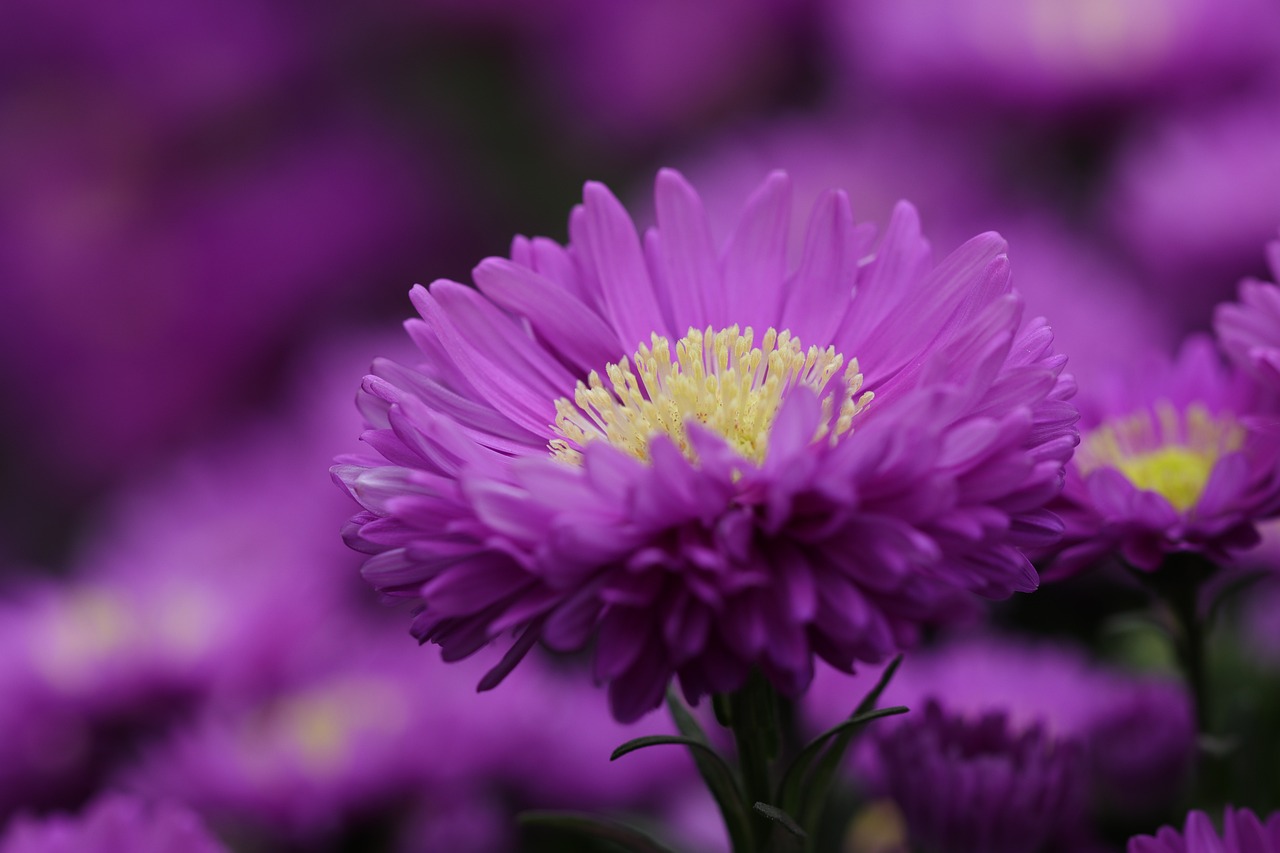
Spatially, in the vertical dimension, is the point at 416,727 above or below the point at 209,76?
below

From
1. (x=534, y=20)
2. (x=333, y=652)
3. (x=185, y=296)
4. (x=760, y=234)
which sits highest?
(x=534, y=20)

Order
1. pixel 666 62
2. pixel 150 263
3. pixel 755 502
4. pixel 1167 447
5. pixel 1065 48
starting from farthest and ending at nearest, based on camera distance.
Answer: pixel 150 263 → pixel 666 62 → pixel 1065 48 → pixel 1167 447 → pixel 755 502

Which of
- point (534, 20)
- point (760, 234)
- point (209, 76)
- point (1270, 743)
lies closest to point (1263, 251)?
point (1270, 743)

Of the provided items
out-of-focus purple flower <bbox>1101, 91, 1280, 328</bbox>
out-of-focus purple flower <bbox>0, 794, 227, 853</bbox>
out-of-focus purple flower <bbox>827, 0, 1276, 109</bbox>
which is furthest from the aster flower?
out-of-focus purple flower <bbox>827, 0, 1276, 109</bbox>

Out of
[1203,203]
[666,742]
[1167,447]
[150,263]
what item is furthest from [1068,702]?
[150,263]

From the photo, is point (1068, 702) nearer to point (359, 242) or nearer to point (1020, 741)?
point (1020, 741)

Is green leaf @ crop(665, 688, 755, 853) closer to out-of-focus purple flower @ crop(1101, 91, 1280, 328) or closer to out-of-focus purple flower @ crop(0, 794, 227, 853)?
out-of-focus purple flower @ crop(0, 794, 227, 853)

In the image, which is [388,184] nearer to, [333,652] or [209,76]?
[209,76]
